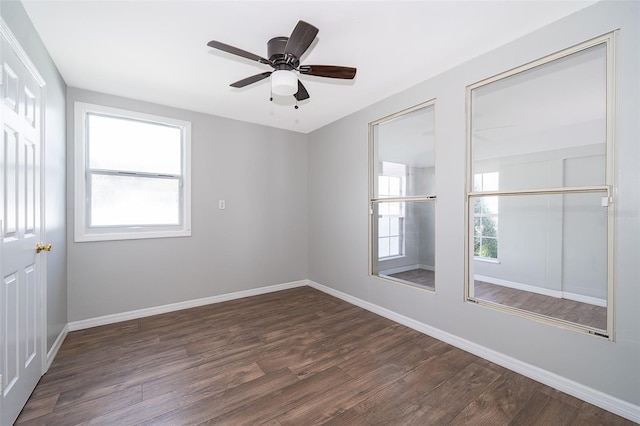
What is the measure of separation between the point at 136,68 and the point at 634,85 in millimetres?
3869

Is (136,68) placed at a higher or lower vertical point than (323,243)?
higher

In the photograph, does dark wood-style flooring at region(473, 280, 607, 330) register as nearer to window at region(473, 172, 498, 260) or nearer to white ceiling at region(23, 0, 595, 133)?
window at region(473, 172, 498, 260)

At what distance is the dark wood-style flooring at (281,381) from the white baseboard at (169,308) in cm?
11

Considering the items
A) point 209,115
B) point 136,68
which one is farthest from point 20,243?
point 209,115

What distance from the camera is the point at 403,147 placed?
3320mm

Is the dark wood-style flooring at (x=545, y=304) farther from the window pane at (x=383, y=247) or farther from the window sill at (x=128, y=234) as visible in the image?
the window sill at (x=128, y=234)

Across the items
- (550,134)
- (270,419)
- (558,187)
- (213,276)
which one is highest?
(550,134)

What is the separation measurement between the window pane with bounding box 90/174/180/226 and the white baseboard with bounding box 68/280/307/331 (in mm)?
1073

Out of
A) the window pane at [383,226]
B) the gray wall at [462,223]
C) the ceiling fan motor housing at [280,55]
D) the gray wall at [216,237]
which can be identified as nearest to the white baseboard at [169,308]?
the gray wall at [216,237]

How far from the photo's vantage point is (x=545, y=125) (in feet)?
7.30

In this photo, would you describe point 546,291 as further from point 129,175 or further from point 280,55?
point 129,175

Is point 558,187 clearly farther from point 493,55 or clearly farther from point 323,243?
point 323,243

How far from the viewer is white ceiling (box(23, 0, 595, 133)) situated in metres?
1.80

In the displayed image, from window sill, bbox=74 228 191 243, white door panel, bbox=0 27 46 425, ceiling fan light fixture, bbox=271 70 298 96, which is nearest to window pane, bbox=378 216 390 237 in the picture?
ceiling fan light fixture, bbox=271 70 298 96
